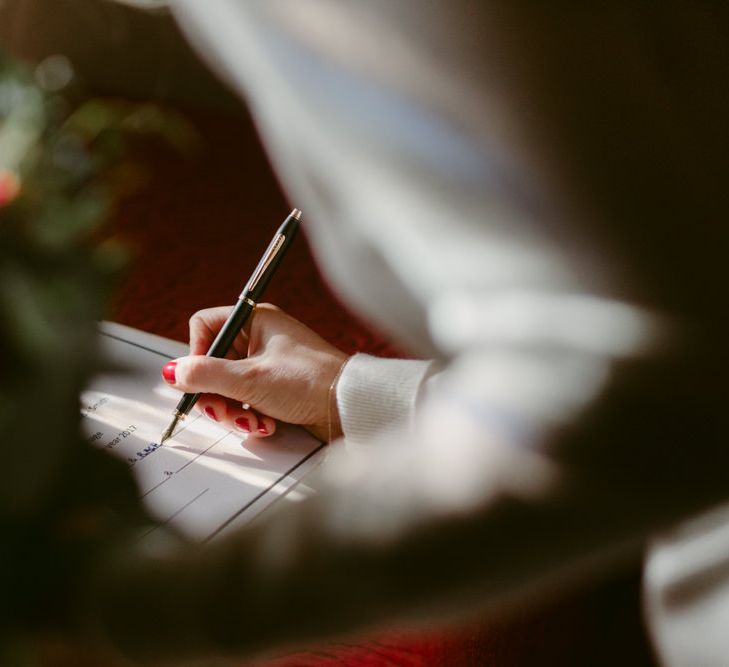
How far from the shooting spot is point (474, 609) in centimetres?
23

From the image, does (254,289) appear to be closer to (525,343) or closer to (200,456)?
(200,456)

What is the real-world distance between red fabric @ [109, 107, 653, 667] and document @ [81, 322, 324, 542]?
54mm

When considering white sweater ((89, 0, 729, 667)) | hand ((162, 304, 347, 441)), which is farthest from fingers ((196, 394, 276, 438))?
white sweater ((89, 0, 729, 667))

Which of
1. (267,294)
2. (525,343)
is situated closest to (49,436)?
(525,343)

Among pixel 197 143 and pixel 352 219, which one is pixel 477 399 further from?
pixel 197 143

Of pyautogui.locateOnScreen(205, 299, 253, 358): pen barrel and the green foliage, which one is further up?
pyautogui.locateOnScreen(205, 299, 253, 358): pen barrel

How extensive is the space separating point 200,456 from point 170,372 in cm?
6

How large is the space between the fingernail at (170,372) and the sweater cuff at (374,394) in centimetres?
10

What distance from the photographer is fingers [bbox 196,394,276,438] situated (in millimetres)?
463

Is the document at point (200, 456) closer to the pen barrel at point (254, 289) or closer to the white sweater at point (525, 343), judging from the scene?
the pen barrel at point (254, 289)

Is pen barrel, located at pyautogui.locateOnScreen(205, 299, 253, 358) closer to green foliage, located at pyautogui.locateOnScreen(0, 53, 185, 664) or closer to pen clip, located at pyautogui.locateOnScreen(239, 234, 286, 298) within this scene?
pen clip, located at pyautogui.locateOnScreen(239, 234, 286, 298)

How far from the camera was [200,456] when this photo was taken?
44 cm

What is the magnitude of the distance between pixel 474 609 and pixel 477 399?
0.06 m

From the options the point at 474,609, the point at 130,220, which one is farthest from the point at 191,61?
the point at 474,609
